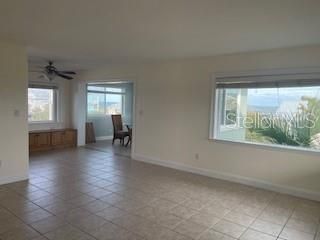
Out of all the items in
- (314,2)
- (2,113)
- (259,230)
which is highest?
(314,2)

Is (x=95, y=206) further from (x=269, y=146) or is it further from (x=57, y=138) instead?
(x=57, y=138)

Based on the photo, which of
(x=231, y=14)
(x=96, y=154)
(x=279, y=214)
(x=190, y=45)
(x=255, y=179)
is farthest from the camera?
(x=96, y=154)

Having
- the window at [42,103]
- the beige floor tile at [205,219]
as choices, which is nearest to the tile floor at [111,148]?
the window at [42,103]

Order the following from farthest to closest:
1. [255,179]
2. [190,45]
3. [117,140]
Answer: [117,140] < [255,179] < [190,45]

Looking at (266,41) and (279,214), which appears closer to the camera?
(279,214)

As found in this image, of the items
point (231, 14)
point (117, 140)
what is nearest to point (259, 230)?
point (231, 14)

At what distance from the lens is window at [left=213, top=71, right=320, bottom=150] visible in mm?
3953

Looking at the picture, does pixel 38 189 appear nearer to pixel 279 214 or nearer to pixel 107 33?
pixel 107 33

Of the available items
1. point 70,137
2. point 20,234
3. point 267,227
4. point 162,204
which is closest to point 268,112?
point 267,227

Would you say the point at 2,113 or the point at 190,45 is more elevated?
the point at 190,45

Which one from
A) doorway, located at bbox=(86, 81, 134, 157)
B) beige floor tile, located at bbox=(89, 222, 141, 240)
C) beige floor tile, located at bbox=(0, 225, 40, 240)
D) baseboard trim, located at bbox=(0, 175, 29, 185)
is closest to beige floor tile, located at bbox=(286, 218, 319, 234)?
beige floor tile, located at bbox=(89, 222, 141, 240)

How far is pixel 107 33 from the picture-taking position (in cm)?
337

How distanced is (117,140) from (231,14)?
7007mm

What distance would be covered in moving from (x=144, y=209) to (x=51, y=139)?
473 cm
